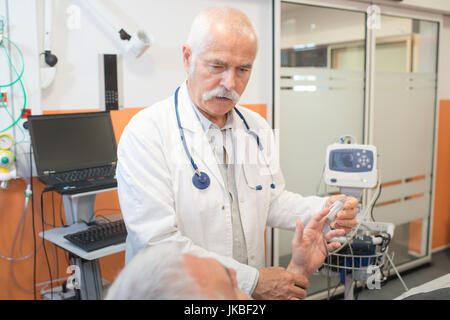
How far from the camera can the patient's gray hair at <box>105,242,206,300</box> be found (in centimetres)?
75

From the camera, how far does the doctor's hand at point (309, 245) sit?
1.39 meters

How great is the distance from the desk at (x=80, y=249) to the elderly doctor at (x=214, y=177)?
0.50 m

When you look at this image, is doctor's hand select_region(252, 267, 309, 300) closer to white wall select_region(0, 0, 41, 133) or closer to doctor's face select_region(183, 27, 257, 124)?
doctor's face select_region(183, 27, 257, 124)

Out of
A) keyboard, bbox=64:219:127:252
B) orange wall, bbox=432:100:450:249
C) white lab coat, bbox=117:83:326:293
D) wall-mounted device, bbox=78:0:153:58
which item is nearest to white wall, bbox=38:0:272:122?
wall-mounted device, bbox=78:0:153:58

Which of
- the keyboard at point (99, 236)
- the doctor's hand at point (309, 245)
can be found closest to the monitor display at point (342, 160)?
the doctor's hand at point (309, 245)

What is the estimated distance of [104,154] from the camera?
2273 millimetres

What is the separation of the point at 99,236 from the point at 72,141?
1.73ft

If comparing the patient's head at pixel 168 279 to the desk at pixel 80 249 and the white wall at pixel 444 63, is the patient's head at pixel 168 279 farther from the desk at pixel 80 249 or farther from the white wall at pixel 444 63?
the white wall at pixel 444 63

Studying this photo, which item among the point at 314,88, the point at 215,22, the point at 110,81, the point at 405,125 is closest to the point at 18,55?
the point at 110,81

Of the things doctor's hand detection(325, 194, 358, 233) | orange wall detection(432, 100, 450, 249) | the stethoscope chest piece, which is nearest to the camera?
the stethoscope chest piece

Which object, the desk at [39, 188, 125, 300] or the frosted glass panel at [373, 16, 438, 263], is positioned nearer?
the desk at [39, 188, 125, 300]

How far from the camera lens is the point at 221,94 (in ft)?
4.69

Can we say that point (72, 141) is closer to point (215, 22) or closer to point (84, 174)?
point (84, 174)
